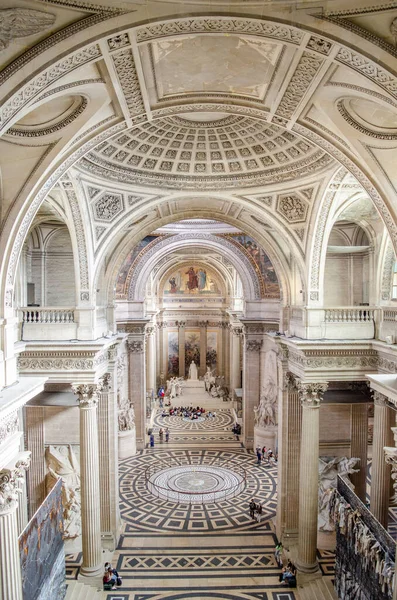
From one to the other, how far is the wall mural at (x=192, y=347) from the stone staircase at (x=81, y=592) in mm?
33461

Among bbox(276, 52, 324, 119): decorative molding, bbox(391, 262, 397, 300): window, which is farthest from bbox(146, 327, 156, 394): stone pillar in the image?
bbox(276, 52, 324, 119): decorative molding

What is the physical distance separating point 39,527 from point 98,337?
5.90 m

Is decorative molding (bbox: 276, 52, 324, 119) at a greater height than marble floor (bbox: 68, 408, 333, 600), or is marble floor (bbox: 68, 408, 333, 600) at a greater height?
decorative molding (bbox: 276, 52, 324, 119)

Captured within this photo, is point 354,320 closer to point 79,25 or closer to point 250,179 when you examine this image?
point 250,179

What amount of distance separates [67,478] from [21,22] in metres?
14.9

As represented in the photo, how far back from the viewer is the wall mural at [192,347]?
47719mm

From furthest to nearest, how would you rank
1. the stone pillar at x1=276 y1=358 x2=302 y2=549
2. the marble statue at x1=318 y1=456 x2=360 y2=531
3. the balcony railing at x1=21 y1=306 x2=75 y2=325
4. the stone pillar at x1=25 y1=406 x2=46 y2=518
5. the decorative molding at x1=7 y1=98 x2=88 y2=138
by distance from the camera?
the stone pillar at x1=276 y1=358 x2=302 y2=549
the marble statue at x1=318 y1=456 x2=360 y2=531
the stone pillar at x1=25 y1=406 x2=46 y2=518
the balcony railing at x1=21 y1=306 x2=75 y2=325
the decorative molding at x1=7 y1=98 x2=88 y2=138

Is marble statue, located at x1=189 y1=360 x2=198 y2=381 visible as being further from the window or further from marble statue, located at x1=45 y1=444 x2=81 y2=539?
the window

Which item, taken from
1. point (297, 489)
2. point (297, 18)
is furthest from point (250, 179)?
point (297, 489)

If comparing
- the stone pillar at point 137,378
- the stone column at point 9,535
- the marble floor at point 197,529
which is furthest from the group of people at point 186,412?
the stone column at point 9,535

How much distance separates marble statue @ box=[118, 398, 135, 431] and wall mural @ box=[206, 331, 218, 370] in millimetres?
21242

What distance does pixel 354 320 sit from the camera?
14.8 metres

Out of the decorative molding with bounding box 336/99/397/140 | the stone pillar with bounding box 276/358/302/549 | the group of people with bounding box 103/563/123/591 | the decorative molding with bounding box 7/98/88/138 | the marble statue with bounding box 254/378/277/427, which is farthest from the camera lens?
the marble statue with bounding box 254/378/277/427

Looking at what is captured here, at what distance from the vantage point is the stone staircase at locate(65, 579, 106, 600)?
1366cm
